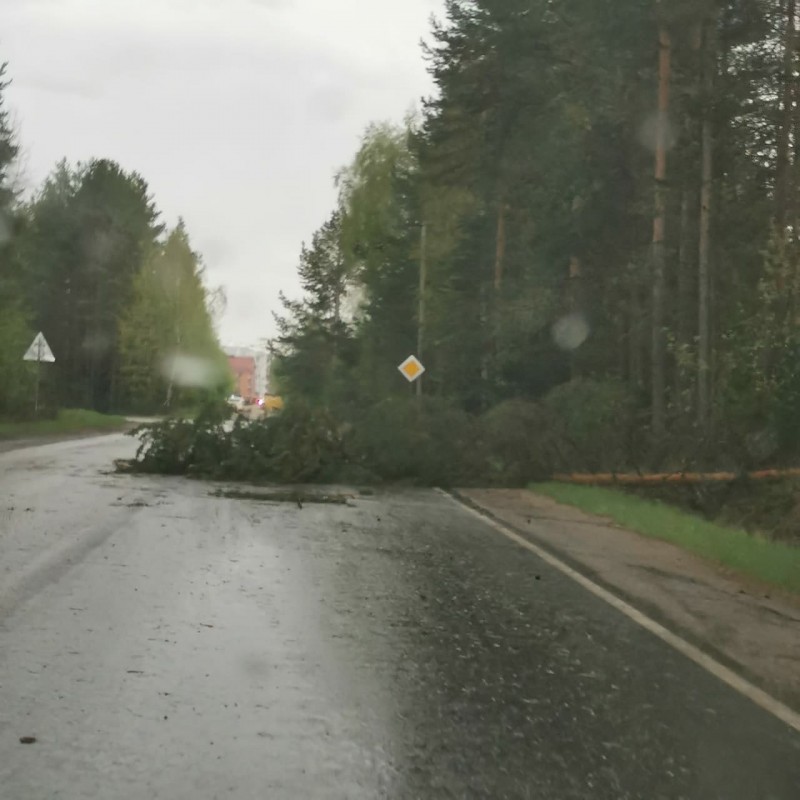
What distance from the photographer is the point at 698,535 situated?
1570cm

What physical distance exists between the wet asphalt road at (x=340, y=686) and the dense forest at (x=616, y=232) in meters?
13.2

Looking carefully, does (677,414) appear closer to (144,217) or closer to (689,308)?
(689,308)

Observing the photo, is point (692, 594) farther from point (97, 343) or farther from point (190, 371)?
point (190, 371)

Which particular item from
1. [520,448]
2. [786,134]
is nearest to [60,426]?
[520,448]

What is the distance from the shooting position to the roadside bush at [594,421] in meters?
25.2

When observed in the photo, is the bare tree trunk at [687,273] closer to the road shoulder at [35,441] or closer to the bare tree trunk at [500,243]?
the bare tree trunk at [500,243]

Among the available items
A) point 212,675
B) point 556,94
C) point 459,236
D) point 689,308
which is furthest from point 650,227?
point 212,675

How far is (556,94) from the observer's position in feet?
142

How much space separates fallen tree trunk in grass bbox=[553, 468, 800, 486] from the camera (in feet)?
71.6

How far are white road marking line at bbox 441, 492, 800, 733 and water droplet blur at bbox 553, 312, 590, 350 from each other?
84.0ft

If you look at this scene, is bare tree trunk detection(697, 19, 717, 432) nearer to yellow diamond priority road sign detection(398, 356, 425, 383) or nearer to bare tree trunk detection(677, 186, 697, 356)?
bare tree trunk detection(677, 186, 697, 356)

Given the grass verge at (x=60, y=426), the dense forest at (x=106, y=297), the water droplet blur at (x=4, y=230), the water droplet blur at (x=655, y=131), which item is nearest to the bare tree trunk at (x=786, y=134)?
the water droplet blur at (x=655, y=131)

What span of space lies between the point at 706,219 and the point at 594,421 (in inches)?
220

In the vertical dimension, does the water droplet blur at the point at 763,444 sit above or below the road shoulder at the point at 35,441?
above
